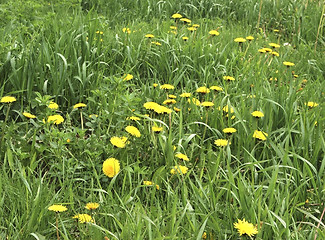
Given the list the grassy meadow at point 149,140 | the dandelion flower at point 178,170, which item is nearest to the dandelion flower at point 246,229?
the grassy meadow at point 149,140

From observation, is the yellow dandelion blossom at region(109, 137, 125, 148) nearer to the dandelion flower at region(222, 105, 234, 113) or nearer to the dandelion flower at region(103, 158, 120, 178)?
the dandelion flower at region(103, 158, 120, 178)

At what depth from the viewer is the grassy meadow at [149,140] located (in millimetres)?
1578

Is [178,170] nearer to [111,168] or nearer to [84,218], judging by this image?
[111,168]

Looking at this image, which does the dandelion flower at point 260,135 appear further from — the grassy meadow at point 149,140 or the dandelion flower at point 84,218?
the dandelion flower at point 84,218

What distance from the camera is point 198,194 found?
1.67 meters

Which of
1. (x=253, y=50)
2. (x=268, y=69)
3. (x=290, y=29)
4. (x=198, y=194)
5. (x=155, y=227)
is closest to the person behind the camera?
(x=155, y=227)

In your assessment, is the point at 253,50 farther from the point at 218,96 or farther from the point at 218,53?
the point at 218,96

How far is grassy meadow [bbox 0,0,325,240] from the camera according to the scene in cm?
158

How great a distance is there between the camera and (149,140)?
2.13 metres

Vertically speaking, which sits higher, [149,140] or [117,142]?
[117,142]

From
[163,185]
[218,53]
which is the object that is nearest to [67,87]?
[163,185]

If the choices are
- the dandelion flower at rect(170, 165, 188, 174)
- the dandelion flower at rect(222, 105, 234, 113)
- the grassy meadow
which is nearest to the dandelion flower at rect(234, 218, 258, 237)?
the grassy meadow

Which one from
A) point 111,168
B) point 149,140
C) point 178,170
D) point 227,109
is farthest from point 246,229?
point 227,109

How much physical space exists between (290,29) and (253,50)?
124cm
